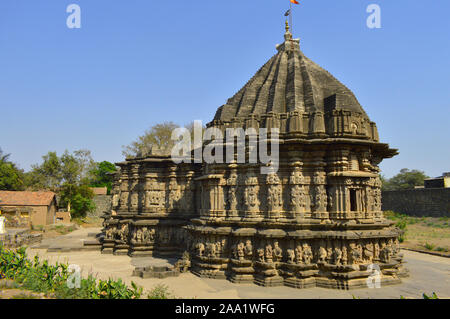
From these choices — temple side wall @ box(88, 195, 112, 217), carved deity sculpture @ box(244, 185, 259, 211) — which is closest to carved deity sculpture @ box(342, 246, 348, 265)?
carved deity sculpture @ box(244, 185, 259, 211)

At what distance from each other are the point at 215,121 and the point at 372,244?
7.59 m

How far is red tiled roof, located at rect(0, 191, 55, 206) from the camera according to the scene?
32.3 m

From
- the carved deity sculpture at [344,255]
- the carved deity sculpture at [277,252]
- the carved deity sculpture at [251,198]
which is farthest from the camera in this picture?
the carved deity sculpture at [251,198]

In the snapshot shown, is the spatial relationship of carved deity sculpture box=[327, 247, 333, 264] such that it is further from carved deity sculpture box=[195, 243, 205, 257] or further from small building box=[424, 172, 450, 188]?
small building box=[424, 172, 450, 188]

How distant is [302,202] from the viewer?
1159 cm

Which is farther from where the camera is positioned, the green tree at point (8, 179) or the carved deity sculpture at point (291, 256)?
the green tree at point (8, 179)

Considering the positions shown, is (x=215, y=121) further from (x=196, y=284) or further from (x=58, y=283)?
(x=58, y=283)

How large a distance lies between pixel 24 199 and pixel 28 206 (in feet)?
3.97

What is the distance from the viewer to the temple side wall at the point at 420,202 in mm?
35344

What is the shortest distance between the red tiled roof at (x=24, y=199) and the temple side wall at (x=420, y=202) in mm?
41083

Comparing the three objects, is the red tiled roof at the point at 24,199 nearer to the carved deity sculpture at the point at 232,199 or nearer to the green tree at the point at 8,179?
the green tree at the point at 8,179

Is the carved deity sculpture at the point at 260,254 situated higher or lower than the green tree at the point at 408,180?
lower

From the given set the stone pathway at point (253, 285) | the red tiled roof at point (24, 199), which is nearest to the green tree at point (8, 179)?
the red tiled roof at point (24, 199)

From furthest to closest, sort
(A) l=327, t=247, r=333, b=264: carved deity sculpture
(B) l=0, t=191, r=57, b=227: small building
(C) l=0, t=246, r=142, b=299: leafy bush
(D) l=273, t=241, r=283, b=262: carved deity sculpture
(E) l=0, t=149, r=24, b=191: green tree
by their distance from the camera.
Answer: (E) l=0, t=149, r=24, b=191: green tree < (B) l=0, t=191, r=57, b=227: small building < (D) l=273, t=241, r=283, b=262: carved deity sculpture < (A) l=327, t=247, r=333, b=264: carved deity sculpture < (C) l=0, t=246, r=142, b=299: leafy bush
